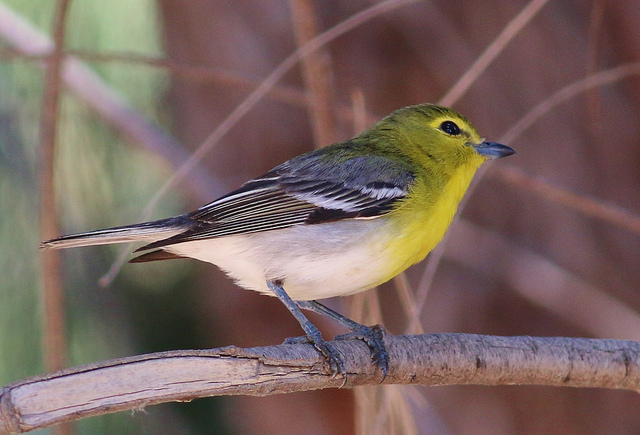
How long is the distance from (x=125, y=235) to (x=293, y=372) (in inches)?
31.8

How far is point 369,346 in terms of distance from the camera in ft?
8.22

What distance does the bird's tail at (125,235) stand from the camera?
2.46 metres

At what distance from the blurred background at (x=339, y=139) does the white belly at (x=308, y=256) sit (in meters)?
0.97

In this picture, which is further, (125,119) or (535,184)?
(125,119)

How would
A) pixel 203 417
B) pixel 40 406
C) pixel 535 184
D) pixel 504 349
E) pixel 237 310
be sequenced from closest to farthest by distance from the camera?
pixel 40 406 < pixel 504 349 < pixel 535 184 < pixel 237 310 < pixel 203 417

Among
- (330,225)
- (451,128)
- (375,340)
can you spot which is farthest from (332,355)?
(451,128)

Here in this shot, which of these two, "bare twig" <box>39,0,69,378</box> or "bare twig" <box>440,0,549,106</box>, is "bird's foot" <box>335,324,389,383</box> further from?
"bare twig" <box>39,0,69,378</box>

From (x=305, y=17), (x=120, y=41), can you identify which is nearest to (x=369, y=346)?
(x=305, y=17)

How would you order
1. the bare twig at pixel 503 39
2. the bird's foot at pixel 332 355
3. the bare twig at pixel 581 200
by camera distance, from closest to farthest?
the bird's foot at pixel 332 355 → the bare twig at pixel 503 39 → the bare twig at pixel 581 200

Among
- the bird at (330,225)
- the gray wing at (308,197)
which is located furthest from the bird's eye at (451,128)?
the gray wing at (308,197)

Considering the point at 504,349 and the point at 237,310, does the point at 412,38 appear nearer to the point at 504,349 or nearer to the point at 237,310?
the point at 237,310

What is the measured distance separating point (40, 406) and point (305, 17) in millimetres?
1933

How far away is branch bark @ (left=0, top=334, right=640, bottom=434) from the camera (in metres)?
1.76

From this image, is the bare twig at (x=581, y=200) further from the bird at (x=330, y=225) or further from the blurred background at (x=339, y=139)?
the blurred background at (x=339, y=139)
